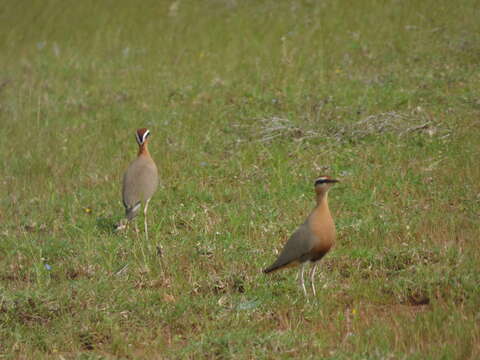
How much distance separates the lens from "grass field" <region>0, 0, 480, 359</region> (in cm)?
570

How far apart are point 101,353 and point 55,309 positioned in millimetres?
752

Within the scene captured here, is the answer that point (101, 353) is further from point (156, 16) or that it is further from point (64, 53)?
point (156, 16)

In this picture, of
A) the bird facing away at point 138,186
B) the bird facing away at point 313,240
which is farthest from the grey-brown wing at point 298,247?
the bird facing away at point 138,186

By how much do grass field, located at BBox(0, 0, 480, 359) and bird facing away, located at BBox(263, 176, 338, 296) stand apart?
1.05 feet

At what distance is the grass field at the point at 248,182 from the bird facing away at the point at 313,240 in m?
0.32

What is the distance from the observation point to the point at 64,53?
17188mm

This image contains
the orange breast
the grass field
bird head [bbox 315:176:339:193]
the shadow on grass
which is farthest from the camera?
the shadow on grass

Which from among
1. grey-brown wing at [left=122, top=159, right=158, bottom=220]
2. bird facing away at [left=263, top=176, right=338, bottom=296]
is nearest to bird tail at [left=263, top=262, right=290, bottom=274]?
bird facing away at [left=263, top=176, right=338, bottom=296]

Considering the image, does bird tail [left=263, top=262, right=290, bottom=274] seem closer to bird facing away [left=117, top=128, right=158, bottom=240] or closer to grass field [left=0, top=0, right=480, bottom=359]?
grass field [left=0, top=0, right=480, bottom=359]

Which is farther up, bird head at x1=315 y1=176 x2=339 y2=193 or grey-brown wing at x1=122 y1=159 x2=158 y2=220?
bird head at x1=315 y1=176 x2=339 y2=193

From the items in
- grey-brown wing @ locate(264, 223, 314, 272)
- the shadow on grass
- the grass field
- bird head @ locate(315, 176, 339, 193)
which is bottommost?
the shadow on grass

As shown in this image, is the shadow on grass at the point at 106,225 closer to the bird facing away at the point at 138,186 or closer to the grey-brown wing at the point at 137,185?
the bird facing away at the point at 138,186

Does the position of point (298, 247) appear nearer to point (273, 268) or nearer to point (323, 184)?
point (273, 268)

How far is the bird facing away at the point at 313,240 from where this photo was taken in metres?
5.90
